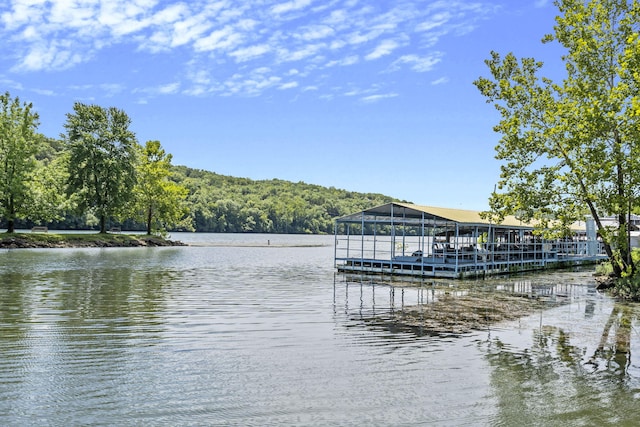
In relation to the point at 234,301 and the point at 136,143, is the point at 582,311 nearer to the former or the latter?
the point at 234,301

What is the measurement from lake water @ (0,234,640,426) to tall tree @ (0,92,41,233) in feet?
124

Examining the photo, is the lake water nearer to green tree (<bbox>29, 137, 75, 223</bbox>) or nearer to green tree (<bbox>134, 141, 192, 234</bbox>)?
green tree (<bbox>29, 137, 75, 223</bbox>)

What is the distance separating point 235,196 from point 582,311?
142608mm

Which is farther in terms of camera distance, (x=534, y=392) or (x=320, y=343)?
(x=320, y=343)

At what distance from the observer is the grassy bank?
47.2 meters

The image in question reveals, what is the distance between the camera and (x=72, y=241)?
171 ft

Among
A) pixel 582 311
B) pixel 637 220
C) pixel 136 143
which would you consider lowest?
pixel 582 311

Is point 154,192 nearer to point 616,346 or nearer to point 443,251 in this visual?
point 443,251

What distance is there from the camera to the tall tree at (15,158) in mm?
49938

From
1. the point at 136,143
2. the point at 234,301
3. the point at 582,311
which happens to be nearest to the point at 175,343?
the point at 234,301

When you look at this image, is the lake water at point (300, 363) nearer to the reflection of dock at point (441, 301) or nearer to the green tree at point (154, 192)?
the reflection of dock at point (441, 301)

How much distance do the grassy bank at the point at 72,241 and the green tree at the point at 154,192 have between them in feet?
13.7

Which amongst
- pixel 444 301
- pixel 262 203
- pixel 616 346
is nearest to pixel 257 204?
pixel 262 203

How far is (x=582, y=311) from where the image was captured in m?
17.0
